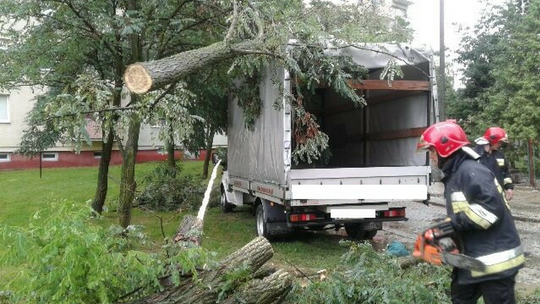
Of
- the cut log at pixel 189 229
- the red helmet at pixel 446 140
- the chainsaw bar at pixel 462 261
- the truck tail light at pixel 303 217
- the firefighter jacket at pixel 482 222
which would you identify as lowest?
the truck tail light at pixel 303 217

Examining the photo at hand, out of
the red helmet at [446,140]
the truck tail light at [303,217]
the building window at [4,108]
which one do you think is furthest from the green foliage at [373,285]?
the building window at [4,108]

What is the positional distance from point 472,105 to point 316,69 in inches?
679

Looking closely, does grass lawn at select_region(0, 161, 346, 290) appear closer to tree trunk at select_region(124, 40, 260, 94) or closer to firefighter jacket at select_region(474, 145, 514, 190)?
tree trunk at select_region(124, 40, 260, 94)

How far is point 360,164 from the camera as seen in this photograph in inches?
382

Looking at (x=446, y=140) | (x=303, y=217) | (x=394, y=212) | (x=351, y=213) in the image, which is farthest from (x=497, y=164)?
(x=446, y=140)

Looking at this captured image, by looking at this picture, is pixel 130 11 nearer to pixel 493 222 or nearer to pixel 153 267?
pixel 153 267

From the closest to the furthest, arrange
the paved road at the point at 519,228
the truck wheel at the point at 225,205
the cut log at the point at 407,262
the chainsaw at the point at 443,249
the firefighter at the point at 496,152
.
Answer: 1. the chainsaw at the point at 443,249
2. the cut log at the point at 407,262
3. the paved road at the point at 519,228
4. the firefighter at the point at 496,152
5. the truck wheel at the point at 225,205

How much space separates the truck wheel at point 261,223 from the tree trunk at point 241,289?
3.30 meters

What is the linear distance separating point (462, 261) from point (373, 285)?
127cm

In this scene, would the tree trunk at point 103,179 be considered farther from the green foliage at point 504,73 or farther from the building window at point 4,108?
the building window at point 4,108

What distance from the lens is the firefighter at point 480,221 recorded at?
3084 mm

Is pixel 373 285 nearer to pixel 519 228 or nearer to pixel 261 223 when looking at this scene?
pixel 261 223

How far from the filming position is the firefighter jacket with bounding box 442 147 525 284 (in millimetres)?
3072

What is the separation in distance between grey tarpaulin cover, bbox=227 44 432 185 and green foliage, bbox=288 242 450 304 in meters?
2.30
